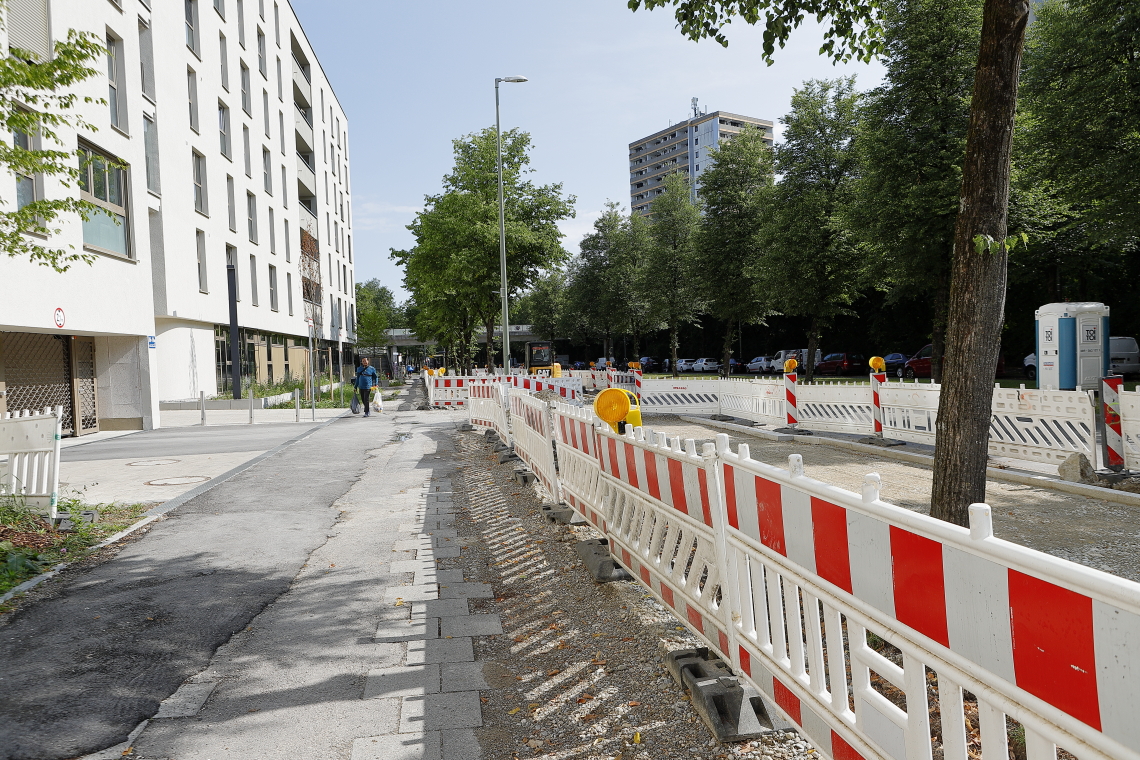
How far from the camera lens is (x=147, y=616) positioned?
4.94 m

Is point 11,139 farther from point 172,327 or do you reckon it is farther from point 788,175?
point 788,175

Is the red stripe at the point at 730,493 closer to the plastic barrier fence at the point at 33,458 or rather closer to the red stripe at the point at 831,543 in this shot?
the red stripe at the point at 831,543

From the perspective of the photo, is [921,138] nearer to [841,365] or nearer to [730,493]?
[841,365]

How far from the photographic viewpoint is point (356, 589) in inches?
220

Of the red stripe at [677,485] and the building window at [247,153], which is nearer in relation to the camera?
the red stripe at [677,485]

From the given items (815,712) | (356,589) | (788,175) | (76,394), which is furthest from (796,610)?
(788,175)

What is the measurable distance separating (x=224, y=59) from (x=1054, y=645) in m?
33.1

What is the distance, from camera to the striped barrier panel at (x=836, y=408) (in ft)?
44.7

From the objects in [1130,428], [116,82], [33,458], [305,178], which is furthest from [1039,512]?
[305,178]

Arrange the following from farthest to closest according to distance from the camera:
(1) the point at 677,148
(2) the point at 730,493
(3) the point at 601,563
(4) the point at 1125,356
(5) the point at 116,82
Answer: (1) the point at 677,148, (4) the point at 1125,356, (5) the point at 116,82, (3) the point at 601,563, (2) the point at 730,493

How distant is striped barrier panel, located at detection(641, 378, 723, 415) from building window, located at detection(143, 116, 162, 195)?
48.9 feet

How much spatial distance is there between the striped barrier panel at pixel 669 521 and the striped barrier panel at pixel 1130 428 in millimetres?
6948

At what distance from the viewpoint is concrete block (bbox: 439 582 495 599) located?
212 inches

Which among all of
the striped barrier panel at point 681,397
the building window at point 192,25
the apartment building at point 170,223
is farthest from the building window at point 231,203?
the striped barrier panel at point 681,397
